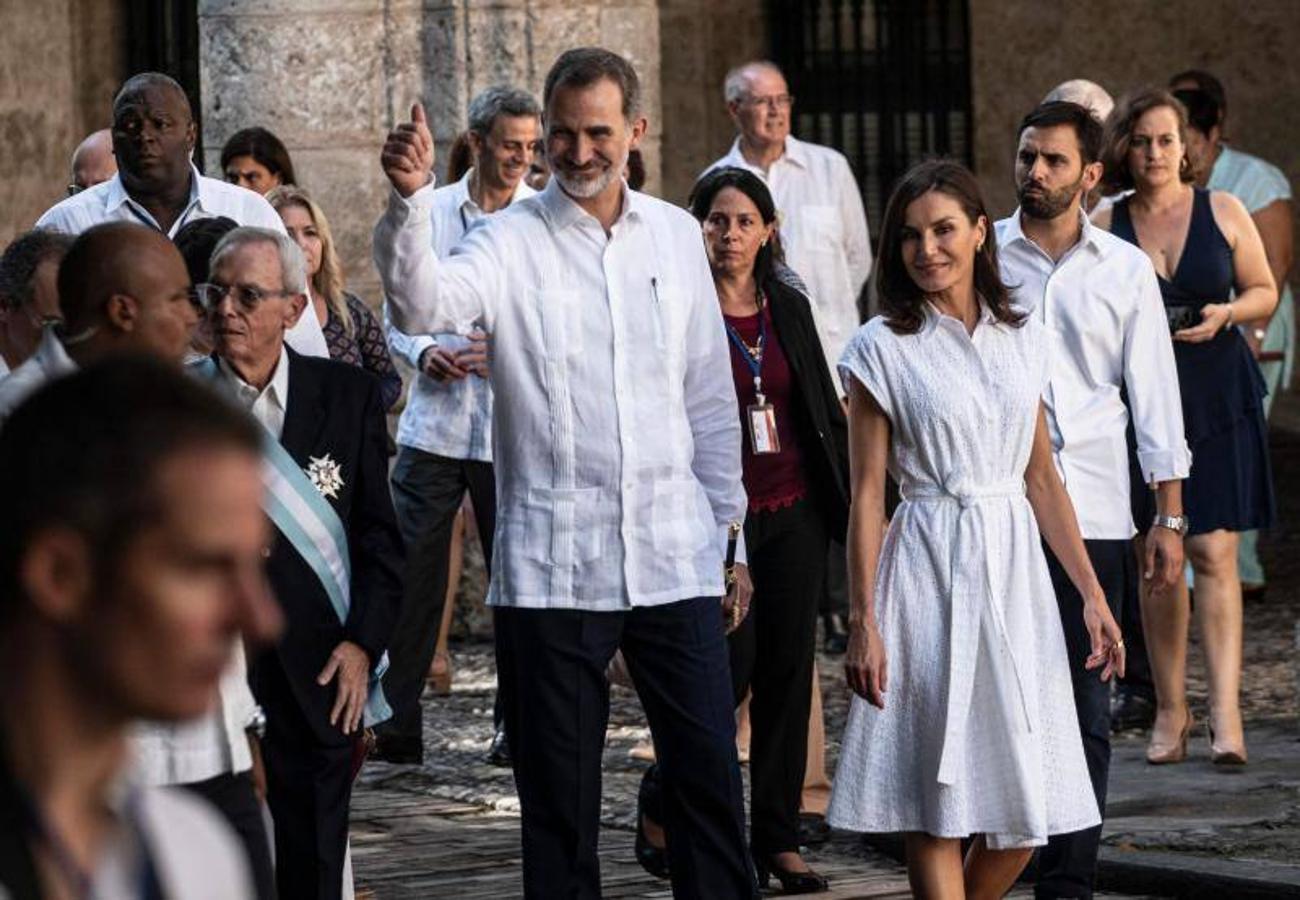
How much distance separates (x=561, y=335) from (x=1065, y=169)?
198cm

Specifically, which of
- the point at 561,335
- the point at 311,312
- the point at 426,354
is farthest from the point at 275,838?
the point at 426,354

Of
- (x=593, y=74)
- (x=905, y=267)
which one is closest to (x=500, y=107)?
(x=905, y=267)

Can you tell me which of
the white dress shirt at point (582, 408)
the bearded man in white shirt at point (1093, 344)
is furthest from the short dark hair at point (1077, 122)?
the white dress shirt at point (582, 408)

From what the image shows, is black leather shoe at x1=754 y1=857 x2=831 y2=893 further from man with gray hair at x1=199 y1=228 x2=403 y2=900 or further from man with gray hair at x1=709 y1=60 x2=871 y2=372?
man with gray hair at x1=709 y1=60 x2=871 y2=372

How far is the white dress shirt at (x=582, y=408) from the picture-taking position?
6.17 metres

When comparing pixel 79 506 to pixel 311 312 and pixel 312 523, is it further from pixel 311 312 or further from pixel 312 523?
pixel 311 312

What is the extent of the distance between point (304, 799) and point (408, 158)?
1.22 m

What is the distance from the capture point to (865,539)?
6414 millimetres

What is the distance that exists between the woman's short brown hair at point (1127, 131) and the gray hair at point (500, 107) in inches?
68.5

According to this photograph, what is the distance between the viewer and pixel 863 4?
60.0 feet

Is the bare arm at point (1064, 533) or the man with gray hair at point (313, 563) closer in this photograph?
the man with gray hair at point (313, 563)

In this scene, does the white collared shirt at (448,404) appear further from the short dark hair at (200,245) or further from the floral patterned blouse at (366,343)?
the short dark hair at (200,245)

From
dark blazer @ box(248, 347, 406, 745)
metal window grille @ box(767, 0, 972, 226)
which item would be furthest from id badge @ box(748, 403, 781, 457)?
metal window grille @ box(767, 0, 972, 226)

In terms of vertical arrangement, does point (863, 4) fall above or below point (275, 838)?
above
